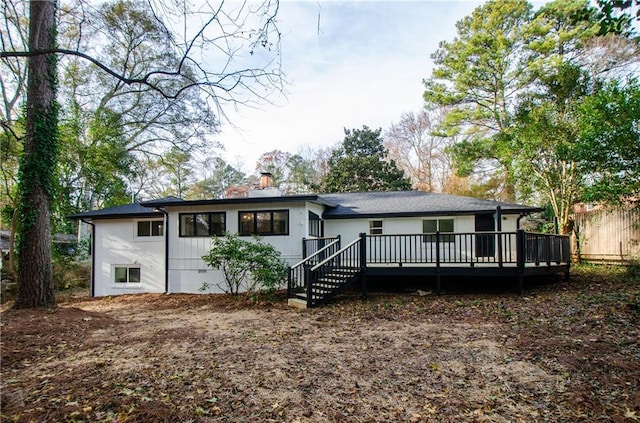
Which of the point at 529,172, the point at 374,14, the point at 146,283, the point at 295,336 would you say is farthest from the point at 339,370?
the point at 529,172

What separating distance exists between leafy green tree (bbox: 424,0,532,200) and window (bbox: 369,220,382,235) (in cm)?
822

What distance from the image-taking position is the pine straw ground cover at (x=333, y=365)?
321 centimetres

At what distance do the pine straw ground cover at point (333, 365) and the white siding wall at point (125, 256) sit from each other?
492cm

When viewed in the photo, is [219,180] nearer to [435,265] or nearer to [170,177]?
[170,177]

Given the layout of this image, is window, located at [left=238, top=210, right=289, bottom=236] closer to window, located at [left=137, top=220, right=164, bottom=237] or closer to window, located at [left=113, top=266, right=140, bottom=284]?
window, located at [left=137, top=220, right=164, bottom=237]

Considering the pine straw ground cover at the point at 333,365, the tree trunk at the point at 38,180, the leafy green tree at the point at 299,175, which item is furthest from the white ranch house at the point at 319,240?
the leafy green tree at the point at 299,175

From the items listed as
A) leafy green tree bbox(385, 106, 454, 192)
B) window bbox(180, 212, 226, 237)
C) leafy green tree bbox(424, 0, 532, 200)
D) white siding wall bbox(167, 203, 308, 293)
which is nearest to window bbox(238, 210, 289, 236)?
white siding wall bbox(167, 203, 308, 293)

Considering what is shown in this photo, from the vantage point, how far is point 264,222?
1118 cm

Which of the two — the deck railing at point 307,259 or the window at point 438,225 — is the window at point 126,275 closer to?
the deck railing at point 307,259

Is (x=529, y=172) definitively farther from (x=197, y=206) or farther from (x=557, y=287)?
(x=197, y=206)

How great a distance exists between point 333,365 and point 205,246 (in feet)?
26.2

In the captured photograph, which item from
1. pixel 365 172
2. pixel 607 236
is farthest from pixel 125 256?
pixel 607 236

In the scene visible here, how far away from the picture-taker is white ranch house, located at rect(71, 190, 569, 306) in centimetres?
945

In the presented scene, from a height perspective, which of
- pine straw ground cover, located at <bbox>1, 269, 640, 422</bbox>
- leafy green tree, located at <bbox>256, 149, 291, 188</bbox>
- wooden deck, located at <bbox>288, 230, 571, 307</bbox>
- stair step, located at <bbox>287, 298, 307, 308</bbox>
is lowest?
stair step, located at <bbox>287, 298, 307, 308</bbox>
